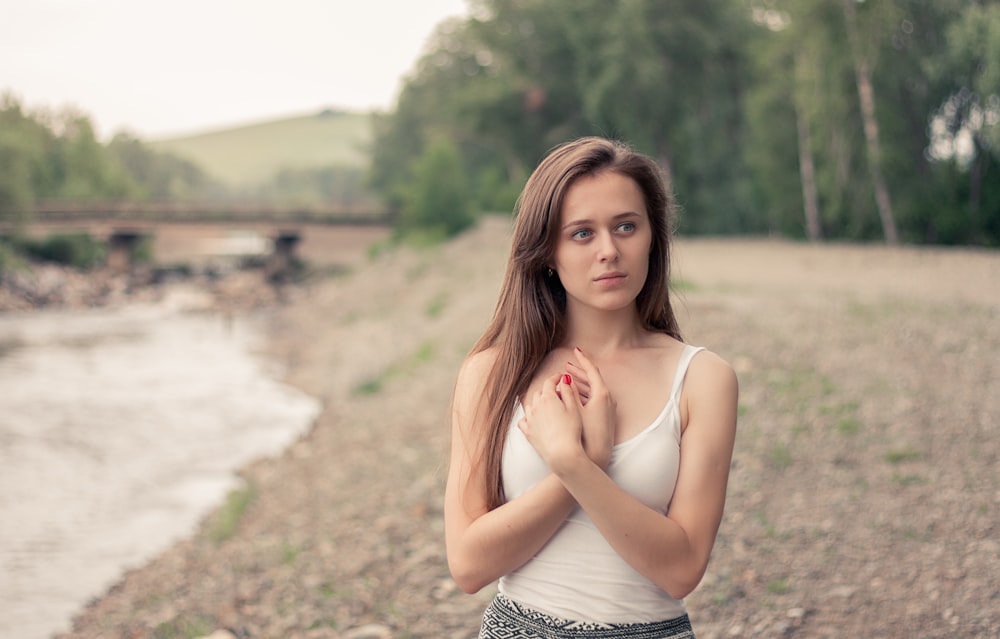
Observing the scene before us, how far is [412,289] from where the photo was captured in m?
32.6

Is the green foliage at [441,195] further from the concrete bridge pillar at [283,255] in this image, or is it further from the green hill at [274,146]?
the green hill at [274,146]

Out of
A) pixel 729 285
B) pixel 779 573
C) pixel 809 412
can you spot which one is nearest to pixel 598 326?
pixel 779 573

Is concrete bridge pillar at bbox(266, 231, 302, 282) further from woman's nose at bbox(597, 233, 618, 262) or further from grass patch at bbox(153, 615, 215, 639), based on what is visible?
woman's nose at bbox(597, 233, 618, 262)

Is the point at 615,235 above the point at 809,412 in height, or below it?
above

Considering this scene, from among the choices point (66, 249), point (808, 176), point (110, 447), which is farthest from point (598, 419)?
point (66, 249)

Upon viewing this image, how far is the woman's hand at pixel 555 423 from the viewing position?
6.70ft

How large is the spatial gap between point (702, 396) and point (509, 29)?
4037cm

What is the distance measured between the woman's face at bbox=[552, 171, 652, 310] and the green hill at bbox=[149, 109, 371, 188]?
146m

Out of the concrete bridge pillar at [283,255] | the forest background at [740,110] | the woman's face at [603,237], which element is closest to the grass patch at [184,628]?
the woman's face at [603,237]

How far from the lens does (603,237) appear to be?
7.27 ft

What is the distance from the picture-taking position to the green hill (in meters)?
152

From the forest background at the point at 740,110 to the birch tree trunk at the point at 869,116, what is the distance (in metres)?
0.05

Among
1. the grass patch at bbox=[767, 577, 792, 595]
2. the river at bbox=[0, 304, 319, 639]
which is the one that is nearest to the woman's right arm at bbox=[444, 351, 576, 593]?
the grass patch at bbox=[767, 577, 792, 595]

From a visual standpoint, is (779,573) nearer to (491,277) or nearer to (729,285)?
(729,285)
